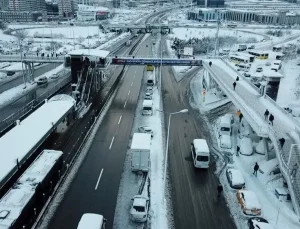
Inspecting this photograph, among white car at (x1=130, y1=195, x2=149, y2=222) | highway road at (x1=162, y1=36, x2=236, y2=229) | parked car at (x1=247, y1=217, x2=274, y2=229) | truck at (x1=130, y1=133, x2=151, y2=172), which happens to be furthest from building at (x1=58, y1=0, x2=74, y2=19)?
parked car at (x1=247, y1=217, x2=274, y2=229)

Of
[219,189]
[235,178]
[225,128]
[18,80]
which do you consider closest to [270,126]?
[235,178]

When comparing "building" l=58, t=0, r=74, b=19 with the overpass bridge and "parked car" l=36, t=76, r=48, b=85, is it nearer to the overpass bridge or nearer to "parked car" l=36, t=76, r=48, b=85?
"parked car" l=36, t=76, r=48, b=85

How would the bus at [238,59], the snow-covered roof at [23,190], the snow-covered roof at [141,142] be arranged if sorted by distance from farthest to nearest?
the bus at [238,59], the snow-covered roof at [141,142], the snow-covered roof at [23,190]

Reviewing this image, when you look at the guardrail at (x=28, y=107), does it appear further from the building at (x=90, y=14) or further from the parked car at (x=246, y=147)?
the building at (x=90, y=14)

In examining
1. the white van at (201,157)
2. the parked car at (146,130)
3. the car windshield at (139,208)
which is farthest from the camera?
the parked car at (146,130)

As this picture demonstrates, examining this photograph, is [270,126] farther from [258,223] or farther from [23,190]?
[23,190]

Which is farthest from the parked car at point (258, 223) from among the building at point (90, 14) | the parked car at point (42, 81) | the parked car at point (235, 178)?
the building at point (90, 14)

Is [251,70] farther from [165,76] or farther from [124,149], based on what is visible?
[124,149]
